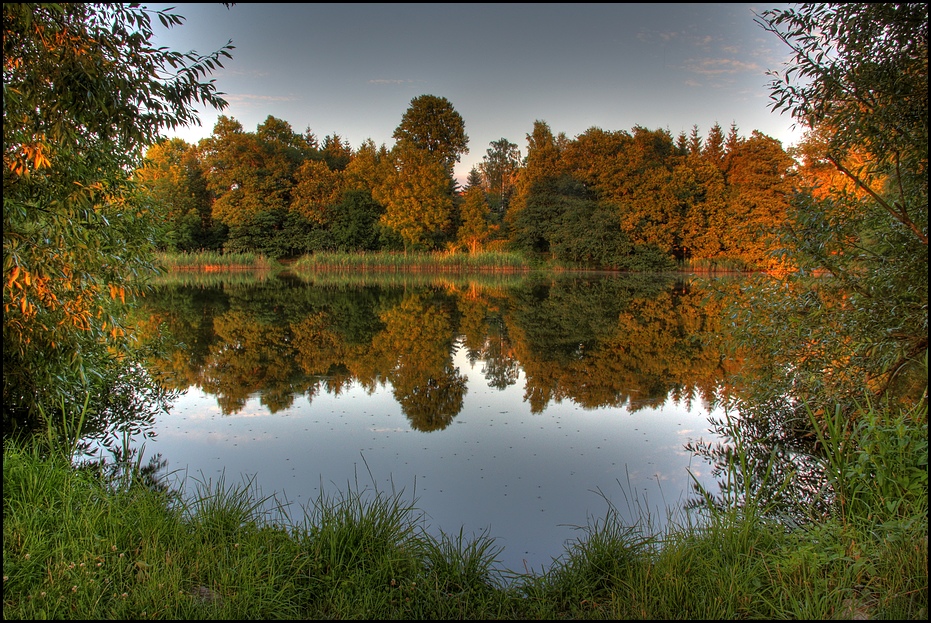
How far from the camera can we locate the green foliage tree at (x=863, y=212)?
4461 millimetres

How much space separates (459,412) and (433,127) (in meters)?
39.4

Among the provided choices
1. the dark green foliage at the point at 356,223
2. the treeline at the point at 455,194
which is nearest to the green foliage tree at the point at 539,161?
the treeline at the point at 455,194

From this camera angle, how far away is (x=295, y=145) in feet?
150

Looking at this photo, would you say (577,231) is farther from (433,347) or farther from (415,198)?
(433,347)

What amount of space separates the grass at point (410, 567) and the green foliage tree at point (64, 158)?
3.42ft

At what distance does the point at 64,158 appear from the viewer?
4426 millimetres

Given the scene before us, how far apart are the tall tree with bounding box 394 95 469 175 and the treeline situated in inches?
3.2

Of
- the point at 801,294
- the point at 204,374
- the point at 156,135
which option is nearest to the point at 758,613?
the point at 801,294

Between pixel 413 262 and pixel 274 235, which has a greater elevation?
pixel 274 235

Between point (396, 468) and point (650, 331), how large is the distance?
9.78 meters

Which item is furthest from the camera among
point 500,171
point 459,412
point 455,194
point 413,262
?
point 500,171

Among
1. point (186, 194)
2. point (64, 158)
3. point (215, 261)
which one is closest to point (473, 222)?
point (215, 261)

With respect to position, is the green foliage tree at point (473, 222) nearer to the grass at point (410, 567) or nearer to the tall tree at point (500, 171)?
the tall tree at point (500, 171)

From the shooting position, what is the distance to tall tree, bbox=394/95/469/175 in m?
43.7
